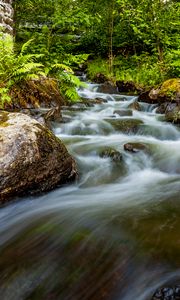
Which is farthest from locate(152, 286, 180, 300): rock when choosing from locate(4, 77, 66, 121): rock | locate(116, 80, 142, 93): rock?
locate(116, 80, 142, 93): rock

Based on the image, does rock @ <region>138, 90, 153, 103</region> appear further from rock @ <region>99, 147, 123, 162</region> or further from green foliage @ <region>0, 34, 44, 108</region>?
rock @ <region>99, 147, 123, 162</region>

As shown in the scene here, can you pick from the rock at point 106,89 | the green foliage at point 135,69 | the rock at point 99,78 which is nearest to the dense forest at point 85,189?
the rock at point 106,89

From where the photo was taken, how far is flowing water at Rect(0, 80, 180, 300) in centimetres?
275

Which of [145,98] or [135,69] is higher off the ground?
[135,69]

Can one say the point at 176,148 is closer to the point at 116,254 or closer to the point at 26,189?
the point at 26,189

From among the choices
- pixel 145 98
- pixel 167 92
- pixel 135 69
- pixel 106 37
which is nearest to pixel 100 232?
pixel 167 92

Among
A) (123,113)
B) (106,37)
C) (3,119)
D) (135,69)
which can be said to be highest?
(106,37)

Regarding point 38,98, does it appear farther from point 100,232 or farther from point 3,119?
point 100,232

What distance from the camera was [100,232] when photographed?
3498 mm

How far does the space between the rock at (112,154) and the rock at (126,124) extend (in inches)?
57.8

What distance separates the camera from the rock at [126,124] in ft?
23.5

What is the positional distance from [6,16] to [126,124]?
186 inches

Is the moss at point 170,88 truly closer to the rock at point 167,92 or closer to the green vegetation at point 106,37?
the rock at point 167,92

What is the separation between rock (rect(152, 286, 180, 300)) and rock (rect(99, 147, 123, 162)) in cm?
311
